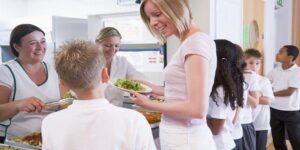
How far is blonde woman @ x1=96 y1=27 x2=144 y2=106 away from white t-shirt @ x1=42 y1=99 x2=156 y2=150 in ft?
3.99

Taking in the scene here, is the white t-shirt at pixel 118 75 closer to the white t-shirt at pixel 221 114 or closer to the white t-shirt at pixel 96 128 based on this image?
the white t-shirt at pixel 221 114

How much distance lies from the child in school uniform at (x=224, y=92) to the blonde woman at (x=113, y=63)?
0.81 metres

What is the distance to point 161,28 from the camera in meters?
1.21

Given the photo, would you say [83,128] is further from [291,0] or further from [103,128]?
[291,0]

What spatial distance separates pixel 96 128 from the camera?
0.88 meters

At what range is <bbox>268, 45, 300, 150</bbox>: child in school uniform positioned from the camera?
11.0 ft

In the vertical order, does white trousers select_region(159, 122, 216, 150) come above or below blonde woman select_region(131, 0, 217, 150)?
below

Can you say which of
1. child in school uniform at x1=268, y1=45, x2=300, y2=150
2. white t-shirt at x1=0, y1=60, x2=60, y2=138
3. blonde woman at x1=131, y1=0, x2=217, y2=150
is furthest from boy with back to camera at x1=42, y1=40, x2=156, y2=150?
child in school uniform at x1=268, y1=45, x2=300, y2=150

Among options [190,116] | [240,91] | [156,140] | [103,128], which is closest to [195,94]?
[190,116]

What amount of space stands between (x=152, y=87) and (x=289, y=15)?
401 centimetres

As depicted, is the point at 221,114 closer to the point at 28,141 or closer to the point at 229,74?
the point at 229,74

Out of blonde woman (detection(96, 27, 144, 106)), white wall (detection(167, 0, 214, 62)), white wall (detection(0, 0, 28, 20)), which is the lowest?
blonde woman (detection(96, 27, 144, 106))

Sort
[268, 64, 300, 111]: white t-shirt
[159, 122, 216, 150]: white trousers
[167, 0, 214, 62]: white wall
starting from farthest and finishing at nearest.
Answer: [268, 64, 300, 111]: white t-shirt → [167, 0, 214, 62]: white wall → [159, 122, 216, 150]: white trousers

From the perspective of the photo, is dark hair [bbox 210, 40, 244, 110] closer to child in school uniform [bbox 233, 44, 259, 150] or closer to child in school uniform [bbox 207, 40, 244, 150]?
child in school uniform [bbox 207, 40, 244, 150]
